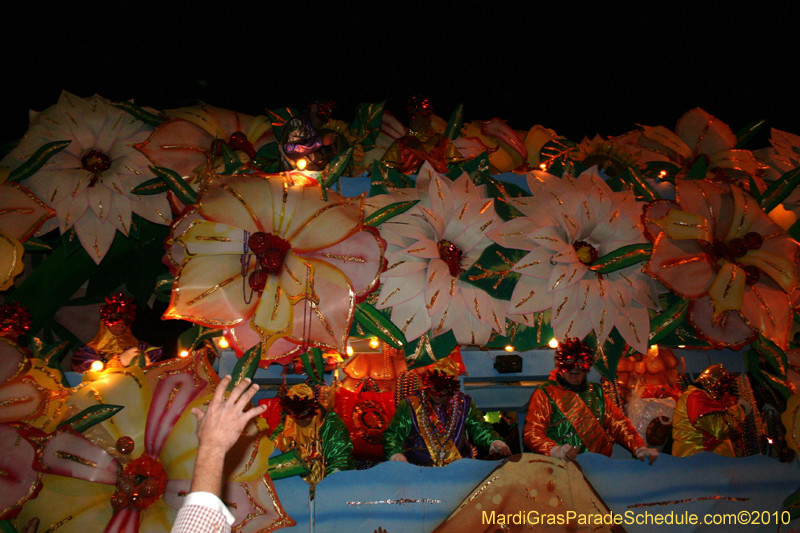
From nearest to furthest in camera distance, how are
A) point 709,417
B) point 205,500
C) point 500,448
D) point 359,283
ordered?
point 205,500
point 359,283
point 500,448
point 709,417

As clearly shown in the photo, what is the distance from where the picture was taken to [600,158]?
2.59 metres

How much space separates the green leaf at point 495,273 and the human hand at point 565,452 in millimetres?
616

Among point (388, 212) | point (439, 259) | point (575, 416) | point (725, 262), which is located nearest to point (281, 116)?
point (388, 212)

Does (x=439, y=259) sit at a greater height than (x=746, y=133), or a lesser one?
lesser

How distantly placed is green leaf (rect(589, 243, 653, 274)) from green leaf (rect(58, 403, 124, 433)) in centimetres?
173

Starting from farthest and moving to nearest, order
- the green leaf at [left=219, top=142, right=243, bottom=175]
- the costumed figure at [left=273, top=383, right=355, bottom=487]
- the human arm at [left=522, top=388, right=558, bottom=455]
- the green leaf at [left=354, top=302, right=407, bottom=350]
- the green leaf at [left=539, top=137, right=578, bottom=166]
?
1. the green leaf at [left=539, top=137, right=578, bottom=166]
2. the human arm at [left=522, top=388, right=558, bottom=455]
3. the green leaf at [left=219, top=142, right=243, bottom=175]
4. the green leaf at [left=354, top=302, right=407, bottom=350]
5. the costumed figure at [left=273, top=383, right=355, bottom=487]

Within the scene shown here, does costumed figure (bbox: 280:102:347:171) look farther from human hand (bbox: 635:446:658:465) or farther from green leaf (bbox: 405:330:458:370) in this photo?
human hand (bbox: 635:446:658:465)

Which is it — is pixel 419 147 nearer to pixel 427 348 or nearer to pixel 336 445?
pixel 427 348

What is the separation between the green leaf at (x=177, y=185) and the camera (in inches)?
80.1

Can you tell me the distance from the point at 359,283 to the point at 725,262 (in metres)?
1.39

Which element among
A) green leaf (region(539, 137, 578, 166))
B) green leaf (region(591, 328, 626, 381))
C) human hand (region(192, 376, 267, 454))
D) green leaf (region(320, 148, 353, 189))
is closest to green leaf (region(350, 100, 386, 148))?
green leaf (region(320, 148, 353, 189))

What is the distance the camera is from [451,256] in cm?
202

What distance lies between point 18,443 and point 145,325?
5.13 ft

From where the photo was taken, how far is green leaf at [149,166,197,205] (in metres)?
2.04
